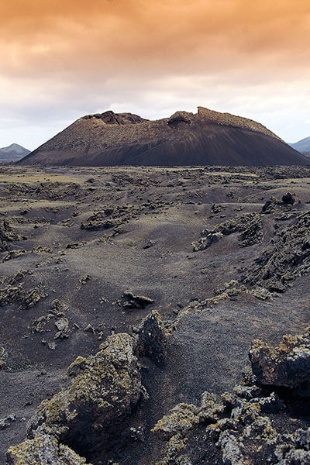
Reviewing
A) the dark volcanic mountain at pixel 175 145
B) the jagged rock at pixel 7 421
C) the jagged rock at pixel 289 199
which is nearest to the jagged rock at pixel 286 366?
the jagged rock at pixel 7 421

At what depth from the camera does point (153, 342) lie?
Answer: 556 inches

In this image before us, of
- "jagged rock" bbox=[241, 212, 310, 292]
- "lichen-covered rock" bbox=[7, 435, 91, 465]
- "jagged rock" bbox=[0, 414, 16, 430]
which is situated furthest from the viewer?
"jagged rock" bbox=[241, 212, 310, 292]

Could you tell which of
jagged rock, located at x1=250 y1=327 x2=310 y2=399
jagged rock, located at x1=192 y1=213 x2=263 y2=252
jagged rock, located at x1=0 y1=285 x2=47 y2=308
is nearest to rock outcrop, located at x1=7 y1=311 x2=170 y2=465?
jagged rock, located at x1=250 y1=327 x2=310 y2=399

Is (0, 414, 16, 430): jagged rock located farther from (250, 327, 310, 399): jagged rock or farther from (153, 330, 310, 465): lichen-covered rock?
(250, 327, 310, 399): jagged rock

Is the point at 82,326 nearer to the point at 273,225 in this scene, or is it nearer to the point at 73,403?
the point at 73,403

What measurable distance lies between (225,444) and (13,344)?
1650cm

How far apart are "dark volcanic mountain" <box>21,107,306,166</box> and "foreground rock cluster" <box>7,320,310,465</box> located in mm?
130143

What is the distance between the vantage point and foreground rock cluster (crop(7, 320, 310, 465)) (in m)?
7.59

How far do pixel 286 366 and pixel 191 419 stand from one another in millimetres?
2910

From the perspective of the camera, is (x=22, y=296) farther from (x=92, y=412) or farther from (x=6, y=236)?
(x=6, y=236)

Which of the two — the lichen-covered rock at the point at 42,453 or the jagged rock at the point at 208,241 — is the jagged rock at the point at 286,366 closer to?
the lichen-covered rock at the point at 42,453

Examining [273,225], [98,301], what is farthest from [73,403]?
[273,225]

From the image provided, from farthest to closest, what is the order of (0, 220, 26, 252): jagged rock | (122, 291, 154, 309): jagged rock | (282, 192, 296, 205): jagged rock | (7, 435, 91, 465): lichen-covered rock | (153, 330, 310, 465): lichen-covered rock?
(282, 192, 296, 205): jagged rock → (0, 220, 26, 252): jagged rock → (122, 291, 154, 309): jagged rock → (7, 435, 91, 465): lichen-covered rock → (153, 330, 310, 465): lichen-covered rock

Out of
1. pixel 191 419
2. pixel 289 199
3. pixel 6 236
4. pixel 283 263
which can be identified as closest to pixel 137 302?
pixel 283 263
